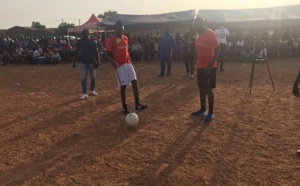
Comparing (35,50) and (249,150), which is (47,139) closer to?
(249,150)

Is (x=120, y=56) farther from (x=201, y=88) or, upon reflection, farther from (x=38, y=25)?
(x=38, y=25)

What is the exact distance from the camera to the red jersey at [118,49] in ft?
23.8

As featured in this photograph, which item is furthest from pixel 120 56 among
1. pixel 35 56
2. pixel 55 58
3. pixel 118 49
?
pixel 35 56

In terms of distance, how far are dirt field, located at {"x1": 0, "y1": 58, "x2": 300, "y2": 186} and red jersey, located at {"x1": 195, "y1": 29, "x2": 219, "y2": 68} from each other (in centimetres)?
127

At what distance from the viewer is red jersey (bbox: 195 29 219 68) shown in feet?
21.5

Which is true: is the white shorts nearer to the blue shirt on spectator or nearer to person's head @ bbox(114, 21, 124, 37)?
person's head @ bbox(114, 21, 124, 37)

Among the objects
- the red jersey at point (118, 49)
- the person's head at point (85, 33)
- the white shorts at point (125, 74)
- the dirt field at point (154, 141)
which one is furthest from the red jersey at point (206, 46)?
the person's head at point (85, 33)

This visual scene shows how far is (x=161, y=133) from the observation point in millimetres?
6293

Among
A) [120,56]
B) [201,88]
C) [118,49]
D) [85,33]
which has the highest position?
[85,33]

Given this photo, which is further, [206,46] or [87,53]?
[87,53]

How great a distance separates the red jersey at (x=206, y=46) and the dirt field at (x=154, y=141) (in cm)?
127

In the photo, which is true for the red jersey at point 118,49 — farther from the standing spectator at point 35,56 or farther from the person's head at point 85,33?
the standing spectator at point 35,56

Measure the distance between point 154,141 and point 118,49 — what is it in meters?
2.42

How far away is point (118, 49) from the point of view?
7.27m
